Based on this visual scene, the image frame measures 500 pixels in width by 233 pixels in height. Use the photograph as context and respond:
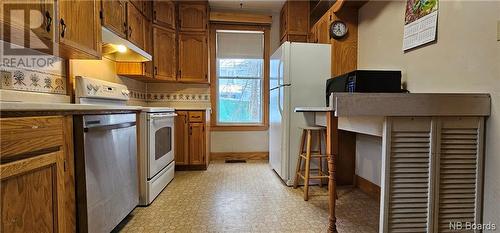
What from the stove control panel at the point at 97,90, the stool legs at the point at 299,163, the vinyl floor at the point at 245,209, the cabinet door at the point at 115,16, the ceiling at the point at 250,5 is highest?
the ceiling at the point at 250,5

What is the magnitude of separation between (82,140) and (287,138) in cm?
192

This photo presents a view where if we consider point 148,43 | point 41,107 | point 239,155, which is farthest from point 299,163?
point 148,43

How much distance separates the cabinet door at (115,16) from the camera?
77.7 inches

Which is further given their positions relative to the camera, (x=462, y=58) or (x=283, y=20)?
(x=283, y=20)

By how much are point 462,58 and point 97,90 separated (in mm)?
2791

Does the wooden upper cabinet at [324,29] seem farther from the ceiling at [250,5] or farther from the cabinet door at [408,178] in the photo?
the cabinet door at [408,178]

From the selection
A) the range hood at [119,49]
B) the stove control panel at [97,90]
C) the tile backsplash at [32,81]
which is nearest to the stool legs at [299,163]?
the range hood at [119,49]

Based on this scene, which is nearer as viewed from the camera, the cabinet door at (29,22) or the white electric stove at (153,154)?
the cabinet door at (29,22)

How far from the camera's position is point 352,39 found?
9.03 ft

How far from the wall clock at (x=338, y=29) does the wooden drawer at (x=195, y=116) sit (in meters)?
1.96

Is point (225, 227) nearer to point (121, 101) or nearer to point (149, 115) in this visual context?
point (149, 115)

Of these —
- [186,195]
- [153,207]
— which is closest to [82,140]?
[153,207]

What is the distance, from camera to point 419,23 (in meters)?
1.83

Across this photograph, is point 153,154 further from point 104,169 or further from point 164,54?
point 164,54
